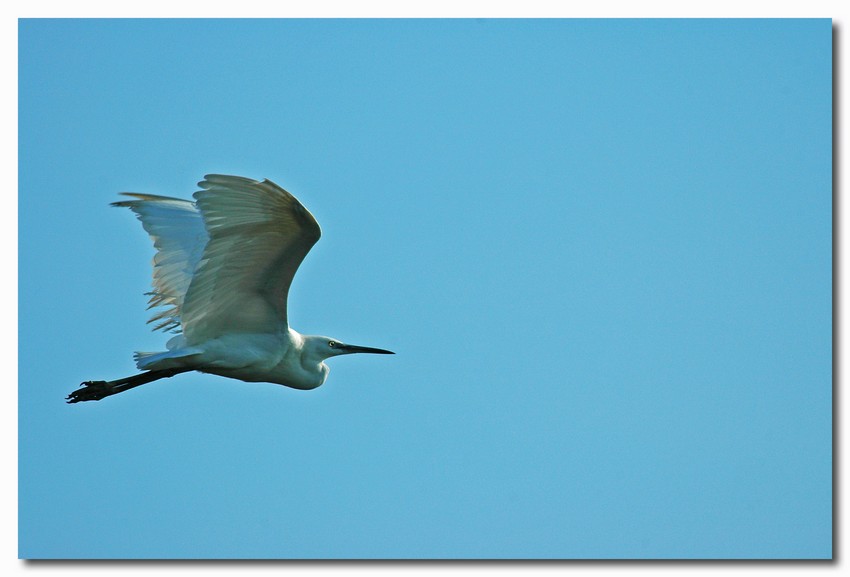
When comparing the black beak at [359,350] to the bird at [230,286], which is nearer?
the bird at [230,286]

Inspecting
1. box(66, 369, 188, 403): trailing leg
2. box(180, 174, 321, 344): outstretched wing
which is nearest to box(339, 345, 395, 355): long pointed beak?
box(180, 174, 321, 344): outstretched wing

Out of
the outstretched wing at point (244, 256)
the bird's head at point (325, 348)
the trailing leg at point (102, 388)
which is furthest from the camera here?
the bird's head at point (325, 348)

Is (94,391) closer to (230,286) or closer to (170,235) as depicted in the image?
(170,235)

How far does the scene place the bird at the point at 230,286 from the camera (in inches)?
160

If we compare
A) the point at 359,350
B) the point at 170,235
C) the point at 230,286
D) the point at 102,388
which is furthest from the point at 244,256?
the point at 359,350

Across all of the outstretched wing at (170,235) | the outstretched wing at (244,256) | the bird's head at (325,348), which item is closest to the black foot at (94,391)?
the outstretched wing at (170,235)

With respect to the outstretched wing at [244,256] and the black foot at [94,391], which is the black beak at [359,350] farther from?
the black foot at [94,391]

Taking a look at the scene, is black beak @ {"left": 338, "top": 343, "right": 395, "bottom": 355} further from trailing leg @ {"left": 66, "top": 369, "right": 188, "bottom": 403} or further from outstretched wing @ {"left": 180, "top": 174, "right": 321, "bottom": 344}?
trailing leg @ {"left": 66, "top": 369, "right": 188, "bottom": 403}

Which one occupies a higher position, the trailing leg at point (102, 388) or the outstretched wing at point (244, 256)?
the outstretched wing at point (244, 256)

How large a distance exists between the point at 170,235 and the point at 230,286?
777 millimetres

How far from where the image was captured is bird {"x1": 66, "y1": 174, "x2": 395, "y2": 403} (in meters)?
4.06

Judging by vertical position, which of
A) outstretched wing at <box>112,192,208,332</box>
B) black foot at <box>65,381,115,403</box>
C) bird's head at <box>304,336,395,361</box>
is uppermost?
outstretched wing at <box>112,192,208,332</box>

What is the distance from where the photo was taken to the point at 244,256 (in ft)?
14.3
